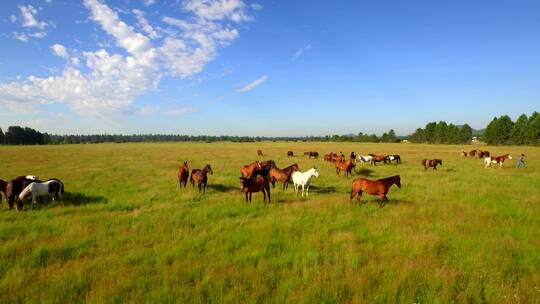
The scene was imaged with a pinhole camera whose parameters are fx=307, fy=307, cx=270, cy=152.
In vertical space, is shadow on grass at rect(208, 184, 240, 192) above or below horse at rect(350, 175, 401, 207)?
below

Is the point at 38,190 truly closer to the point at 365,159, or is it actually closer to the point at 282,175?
the point at 282,175

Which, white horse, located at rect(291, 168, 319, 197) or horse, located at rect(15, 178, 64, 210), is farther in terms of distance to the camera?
white horse, located at rect(291, 168, 319, 197)

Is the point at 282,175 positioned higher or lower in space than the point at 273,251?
higher

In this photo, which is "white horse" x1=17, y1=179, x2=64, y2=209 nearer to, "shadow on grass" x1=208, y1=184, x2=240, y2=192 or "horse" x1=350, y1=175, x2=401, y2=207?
"shadow on grass" x1=208, y1=184, x2=240, y2=192

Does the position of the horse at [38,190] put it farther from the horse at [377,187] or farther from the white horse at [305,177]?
the horse at [377,187]

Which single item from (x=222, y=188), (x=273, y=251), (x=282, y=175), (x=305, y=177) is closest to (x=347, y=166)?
(x=282, y=175)

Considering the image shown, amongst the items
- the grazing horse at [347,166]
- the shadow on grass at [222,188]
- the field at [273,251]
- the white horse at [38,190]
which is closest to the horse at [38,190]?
the white horse at [38,190]

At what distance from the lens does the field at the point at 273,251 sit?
19.0 ft

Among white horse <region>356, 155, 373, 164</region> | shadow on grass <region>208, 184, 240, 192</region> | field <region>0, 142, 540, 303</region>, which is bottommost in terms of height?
field <region>0, 142, 540, 303</region>

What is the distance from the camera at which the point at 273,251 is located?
7.73 m

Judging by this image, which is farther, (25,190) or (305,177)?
(305,177)

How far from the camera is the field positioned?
5777 mm

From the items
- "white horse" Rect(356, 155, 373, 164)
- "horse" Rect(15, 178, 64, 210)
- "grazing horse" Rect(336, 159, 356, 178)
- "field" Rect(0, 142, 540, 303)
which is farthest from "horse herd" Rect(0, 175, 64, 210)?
"white horse" Rect(356, 155, 373, 164)

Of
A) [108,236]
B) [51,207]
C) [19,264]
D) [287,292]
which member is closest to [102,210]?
[51,207]
